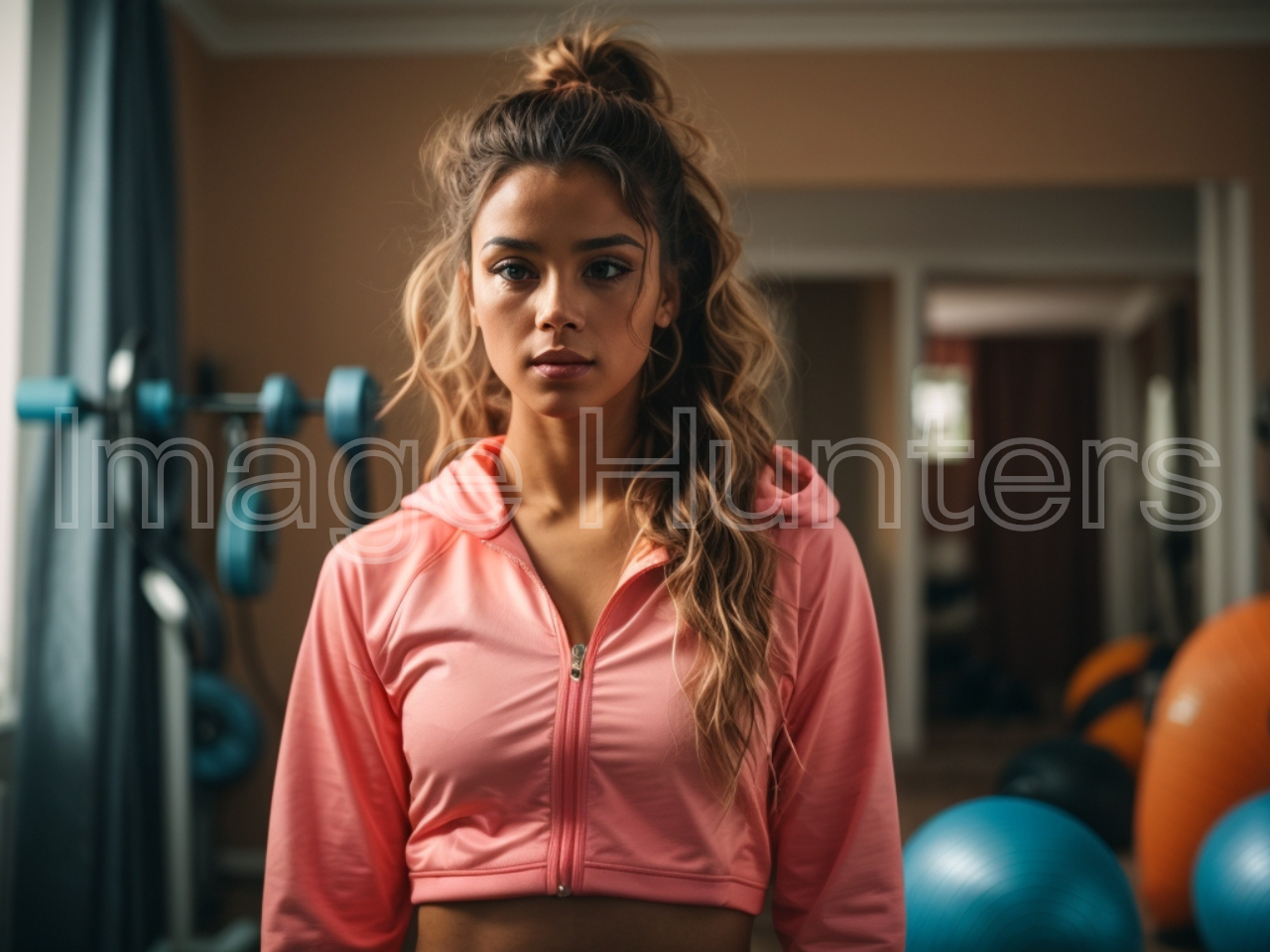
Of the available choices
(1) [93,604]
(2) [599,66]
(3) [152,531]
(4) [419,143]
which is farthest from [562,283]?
(4) [419,143]

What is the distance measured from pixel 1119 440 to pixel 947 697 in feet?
8.58

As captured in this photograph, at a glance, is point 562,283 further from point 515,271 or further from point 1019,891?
point 1019,891

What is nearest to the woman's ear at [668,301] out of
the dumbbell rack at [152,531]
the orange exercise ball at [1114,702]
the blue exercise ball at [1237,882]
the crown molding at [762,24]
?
the dumbbell rack at [152,531]

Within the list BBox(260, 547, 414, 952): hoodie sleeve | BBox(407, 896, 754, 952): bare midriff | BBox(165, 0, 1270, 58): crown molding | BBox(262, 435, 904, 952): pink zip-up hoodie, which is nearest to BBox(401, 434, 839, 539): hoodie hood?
BBox(262, 435, 904, 952): pink zip-up hoodie

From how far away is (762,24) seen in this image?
3816mm

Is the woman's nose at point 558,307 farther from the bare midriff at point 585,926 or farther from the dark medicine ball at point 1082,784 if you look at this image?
the dark medicine ball at point 1082,784

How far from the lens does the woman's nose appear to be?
0.98 m

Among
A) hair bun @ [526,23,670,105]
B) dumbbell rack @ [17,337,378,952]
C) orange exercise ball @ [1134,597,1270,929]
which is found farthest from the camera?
orange exercise ball @ [1134,597,1270,929]

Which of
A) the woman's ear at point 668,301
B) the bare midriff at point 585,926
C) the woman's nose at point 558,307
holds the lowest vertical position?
the bare midriff at point 585,926

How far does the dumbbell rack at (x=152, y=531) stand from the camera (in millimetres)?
2379

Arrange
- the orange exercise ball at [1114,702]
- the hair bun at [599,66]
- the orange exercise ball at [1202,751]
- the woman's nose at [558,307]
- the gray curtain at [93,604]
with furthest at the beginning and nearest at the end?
the orange exercise ball at [1114,702], the orange exercise ball at [1202,751], the gray curtain at [93,604], the hair bun at [599,66], the woman's nose at [558,307]

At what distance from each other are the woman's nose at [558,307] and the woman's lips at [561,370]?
0.03 metres

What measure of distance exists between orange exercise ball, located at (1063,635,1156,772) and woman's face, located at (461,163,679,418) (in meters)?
3.33

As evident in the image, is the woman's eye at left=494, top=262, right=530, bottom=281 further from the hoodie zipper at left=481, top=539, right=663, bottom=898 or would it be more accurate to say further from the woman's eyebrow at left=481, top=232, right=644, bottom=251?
the hoodie zipper at left=481, top=539, right=663, bottom=898
